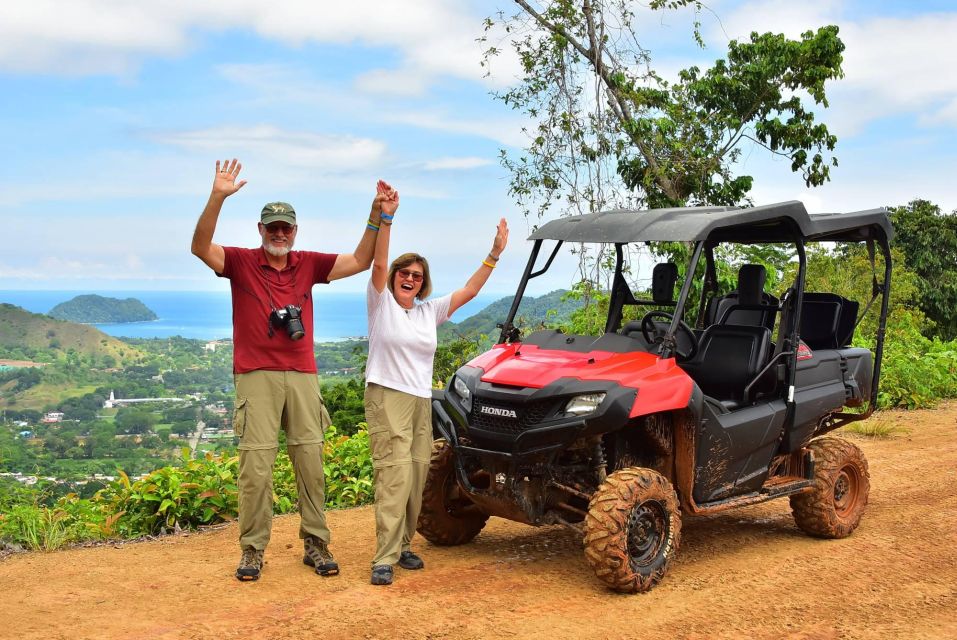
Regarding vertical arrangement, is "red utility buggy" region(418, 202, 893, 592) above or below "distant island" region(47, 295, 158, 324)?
above

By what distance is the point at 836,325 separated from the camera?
787 centimetres

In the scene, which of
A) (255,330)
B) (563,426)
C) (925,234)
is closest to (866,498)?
(563,426)

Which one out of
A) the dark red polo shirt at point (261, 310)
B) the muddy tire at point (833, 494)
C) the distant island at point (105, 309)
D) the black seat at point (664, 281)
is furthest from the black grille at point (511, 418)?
the distant island at point (105, 309)

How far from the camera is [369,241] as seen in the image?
592 centimetres

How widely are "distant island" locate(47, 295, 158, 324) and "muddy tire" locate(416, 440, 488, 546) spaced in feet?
231

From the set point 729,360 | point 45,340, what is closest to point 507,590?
point 729,360

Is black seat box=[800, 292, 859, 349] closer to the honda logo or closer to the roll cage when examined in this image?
the roll cage

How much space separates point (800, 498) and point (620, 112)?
10.2 m

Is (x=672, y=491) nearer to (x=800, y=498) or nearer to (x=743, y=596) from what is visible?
(x=743, y=596)

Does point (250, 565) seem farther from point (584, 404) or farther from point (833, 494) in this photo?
point (833, 494)

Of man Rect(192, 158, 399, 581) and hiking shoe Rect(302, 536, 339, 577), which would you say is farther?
hiking shoe Rect(302, 536, 339, 577)

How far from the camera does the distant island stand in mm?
72938

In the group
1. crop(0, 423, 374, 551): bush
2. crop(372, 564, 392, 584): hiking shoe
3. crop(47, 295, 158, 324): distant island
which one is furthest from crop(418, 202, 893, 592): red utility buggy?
crop(47, 295, 158, 324): distant island

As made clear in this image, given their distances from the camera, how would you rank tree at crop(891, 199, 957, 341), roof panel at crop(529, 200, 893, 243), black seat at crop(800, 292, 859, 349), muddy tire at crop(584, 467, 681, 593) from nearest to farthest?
1. muddy tire at crop(584, 467, 681, 593)
2. roof panel at crop(529, 200, 893, 243)
3. black seat at crop(800, 292, 859, 349)
4. tree at crop(891, 199, 957, 341)
